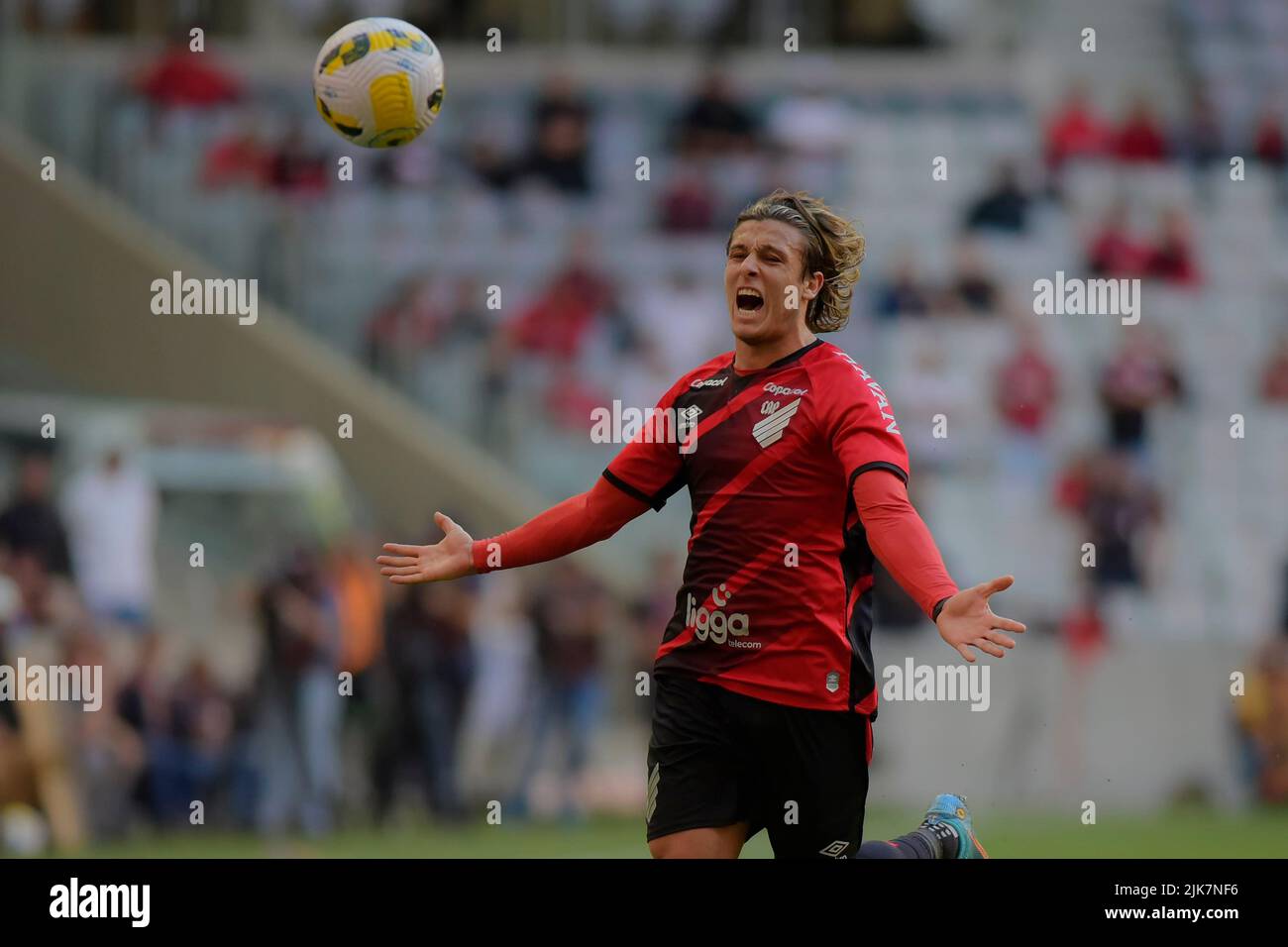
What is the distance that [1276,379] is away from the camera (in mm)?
18250

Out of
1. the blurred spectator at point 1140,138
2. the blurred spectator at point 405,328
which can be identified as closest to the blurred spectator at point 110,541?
the blurred spectator at point 405,328

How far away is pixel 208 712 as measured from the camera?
43.8ft

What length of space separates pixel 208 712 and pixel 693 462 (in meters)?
7.95

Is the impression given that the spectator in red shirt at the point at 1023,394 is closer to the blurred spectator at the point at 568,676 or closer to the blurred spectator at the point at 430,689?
the blurred spectator at the point at 568,676

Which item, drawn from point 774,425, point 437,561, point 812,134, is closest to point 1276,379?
point 812,134

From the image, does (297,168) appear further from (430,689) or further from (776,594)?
(776,594)

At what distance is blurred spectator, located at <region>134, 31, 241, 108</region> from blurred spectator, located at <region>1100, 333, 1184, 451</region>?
340 inches

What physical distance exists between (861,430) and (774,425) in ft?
0.99

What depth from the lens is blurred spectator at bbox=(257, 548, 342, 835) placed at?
44.0 ft

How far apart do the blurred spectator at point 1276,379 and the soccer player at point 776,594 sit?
12994 millimetres

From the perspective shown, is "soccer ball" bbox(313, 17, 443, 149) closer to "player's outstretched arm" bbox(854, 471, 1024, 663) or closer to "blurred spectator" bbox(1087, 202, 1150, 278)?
"player's outstretched arm" bbox(854, 471, 1024, 663)

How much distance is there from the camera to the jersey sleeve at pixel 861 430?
230 inches

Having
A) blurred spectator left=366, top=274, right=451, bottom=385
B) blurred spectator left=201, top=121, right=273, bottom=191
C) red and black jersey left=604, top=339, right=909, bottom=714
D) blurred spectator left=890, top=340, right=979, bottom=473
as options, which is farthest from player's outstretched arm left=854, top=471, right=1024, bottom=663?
blurred spectator left=201, top=121, right=273, bottom=191

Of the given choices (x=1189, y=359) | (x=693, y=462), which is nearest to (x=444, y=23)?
(x=1189, y=359)
